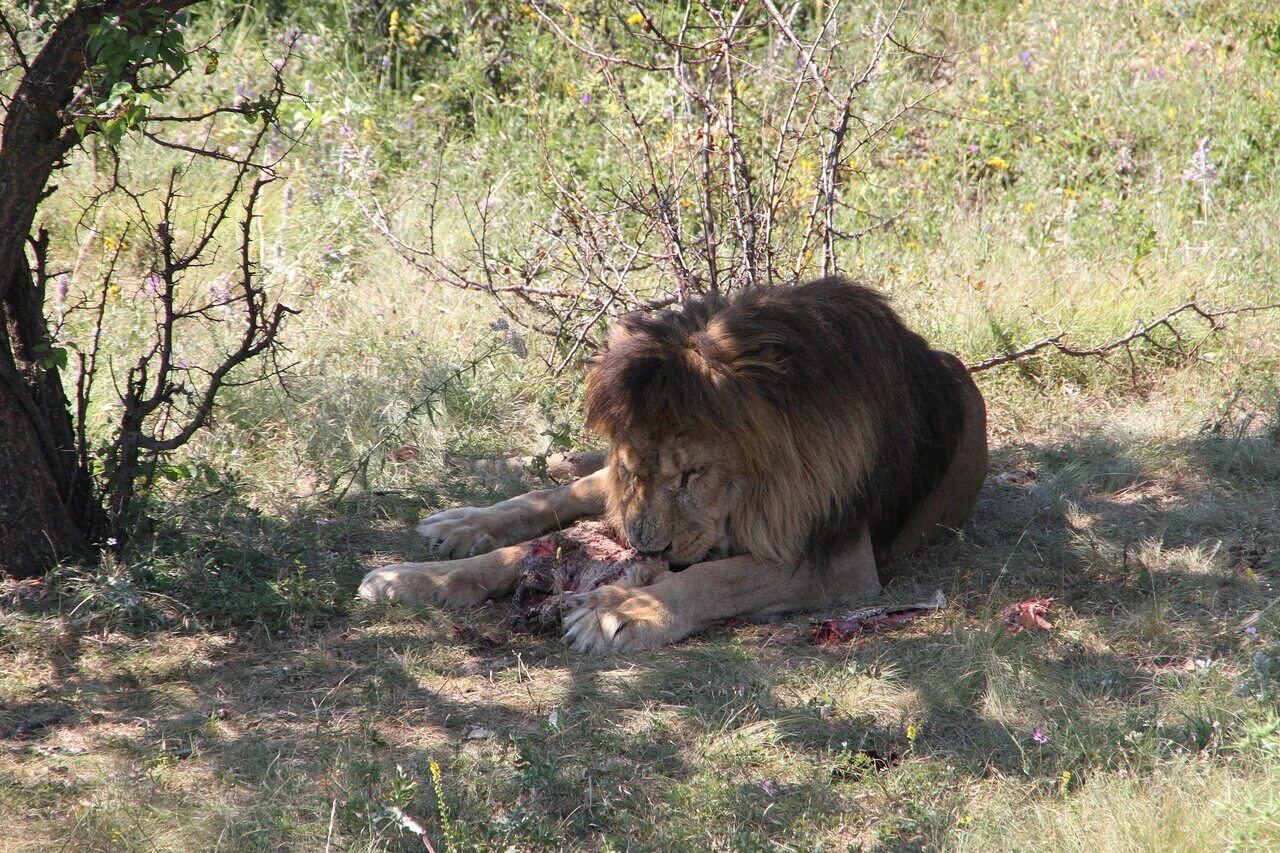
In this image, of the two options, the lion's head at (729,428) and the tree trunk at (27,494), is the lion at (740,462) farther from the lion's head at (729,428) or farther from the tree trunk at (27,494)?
the tree trunk at (27,494)

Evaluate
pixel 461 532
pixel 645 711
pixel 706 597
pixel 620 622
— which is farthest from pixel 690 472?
pixel 461 532

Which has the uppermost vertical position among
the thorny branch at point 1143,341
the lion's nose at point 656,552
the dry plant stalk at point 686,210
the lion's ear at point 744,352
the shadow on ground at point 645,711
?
the dry plant stalk at point 686,210

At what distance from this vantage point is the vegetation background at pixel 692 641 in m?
3.02

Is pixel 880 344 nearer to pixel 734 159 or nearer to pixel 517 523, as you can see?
pixel 517 523

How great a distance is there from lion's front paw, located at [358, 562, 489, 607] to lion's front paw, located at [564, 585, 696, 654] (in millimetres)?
424

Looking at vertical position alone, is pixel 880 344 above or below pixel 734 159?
below

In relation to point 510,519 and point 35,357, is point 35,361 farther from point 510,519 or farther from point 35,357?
point 510,519

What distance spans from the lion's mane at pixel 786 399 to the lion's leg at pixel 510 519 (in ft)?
1.77

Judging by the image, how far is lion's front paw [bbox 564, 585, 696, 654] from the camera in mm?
3973

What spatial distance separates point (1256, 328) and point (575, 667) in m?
4.55

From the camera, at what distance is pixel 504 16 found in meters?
9.92

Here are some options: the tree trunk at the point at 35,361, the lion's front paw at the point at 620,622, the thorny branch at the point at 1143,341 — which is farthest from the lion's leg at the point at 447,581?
the thorny branch at the point at 1143,341

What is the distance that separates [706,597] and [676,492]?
362 mm

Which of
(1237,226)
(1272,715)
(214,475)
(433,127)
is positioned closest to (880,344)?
(1272,715)
